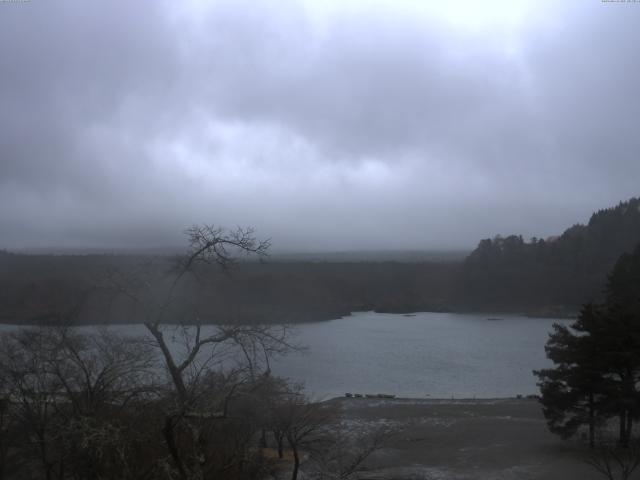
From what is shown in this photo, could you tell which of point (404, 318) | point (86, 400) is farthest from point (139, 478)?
point (404, 318)

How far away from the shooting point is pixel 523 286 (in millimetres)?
64125

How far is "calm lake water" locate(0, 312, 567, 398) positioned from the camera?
2577cm

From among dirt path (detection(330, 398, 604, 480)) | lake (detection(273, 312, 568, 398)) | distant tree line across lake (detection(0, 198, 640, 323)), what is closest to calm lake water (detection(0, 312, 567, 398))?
lake (detection(273, 312, 568, 398))

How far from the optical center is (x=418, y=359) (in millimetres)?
33406

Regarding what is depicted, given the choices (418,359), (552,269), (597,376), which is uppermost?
(552,269)

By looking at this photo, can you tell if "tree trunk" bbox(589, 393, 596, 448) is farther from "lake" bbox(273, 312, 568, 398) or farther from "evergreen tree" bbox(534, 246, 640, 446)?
"lake" bbox(273, 312, 568, 398)

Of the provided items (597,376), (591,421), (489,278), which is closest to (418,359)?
(591,421)

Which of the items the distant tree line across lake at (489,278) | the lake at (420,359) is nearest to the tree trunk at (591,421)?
the lake at (420,359)

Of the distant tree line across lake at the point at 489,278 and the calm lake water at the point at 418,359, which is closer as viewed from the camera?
the calm lake water at the point at 418,359

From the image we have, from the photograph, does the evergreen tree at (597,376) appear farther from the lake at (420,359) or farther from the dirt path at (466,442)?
the lake at (420,359)

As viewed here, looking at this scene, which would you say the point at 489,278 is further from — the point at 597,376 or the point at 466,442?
the point at 597,376

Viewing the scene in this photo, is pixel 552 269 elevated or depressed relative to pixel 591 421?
elevated

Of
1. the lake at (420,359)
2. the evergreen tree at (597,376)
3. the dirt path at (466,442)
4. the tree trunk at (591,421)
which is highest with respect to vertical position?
the evergreen tree at (597,376)

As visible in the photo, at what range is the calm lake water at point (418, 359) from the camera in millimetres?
25766
